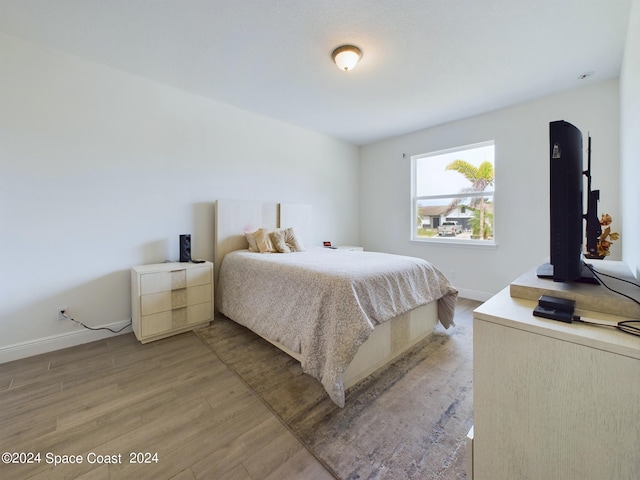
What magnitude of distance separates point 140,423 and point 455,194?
4.24 m

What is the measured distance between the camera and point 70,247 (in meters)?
2.36

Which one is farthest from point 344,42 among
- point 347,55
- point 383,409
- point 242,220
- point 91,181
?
point 383,409

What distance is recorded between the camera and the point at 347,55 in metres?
2.17

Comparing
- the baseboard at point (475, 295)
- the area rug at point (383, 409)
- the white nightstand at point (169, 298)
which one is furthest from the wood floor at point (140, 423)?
the baseboard at point (475, 295)

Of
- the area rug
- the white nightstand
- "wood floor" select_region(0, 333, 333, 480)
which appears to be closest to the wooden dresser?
the area rug

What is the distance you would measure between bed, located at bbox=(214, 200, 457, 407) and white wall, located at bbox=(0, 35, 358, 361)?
928 mm

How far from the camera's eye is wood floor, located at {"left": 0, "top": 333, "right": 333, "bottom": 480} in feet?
3.92

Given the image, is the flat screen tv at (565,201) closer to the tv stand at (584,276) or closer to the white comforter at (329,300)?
the tv stand at (584,276)

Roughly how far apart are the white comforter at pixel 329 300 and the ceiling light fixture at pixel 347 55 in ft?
5.59

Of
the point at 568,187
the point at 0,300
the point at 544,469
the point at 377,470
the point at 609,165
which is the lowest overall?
the point at 377,470

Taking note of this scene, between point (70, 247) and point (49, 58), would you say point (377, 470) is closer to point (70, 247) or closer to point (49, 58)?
point (70, 247)

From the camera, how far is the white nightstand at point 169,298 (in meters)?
2.38

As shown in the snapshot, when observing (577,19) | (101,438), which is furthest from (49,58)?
(577,19)

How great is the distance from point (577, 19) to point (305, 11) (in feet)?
6.50
